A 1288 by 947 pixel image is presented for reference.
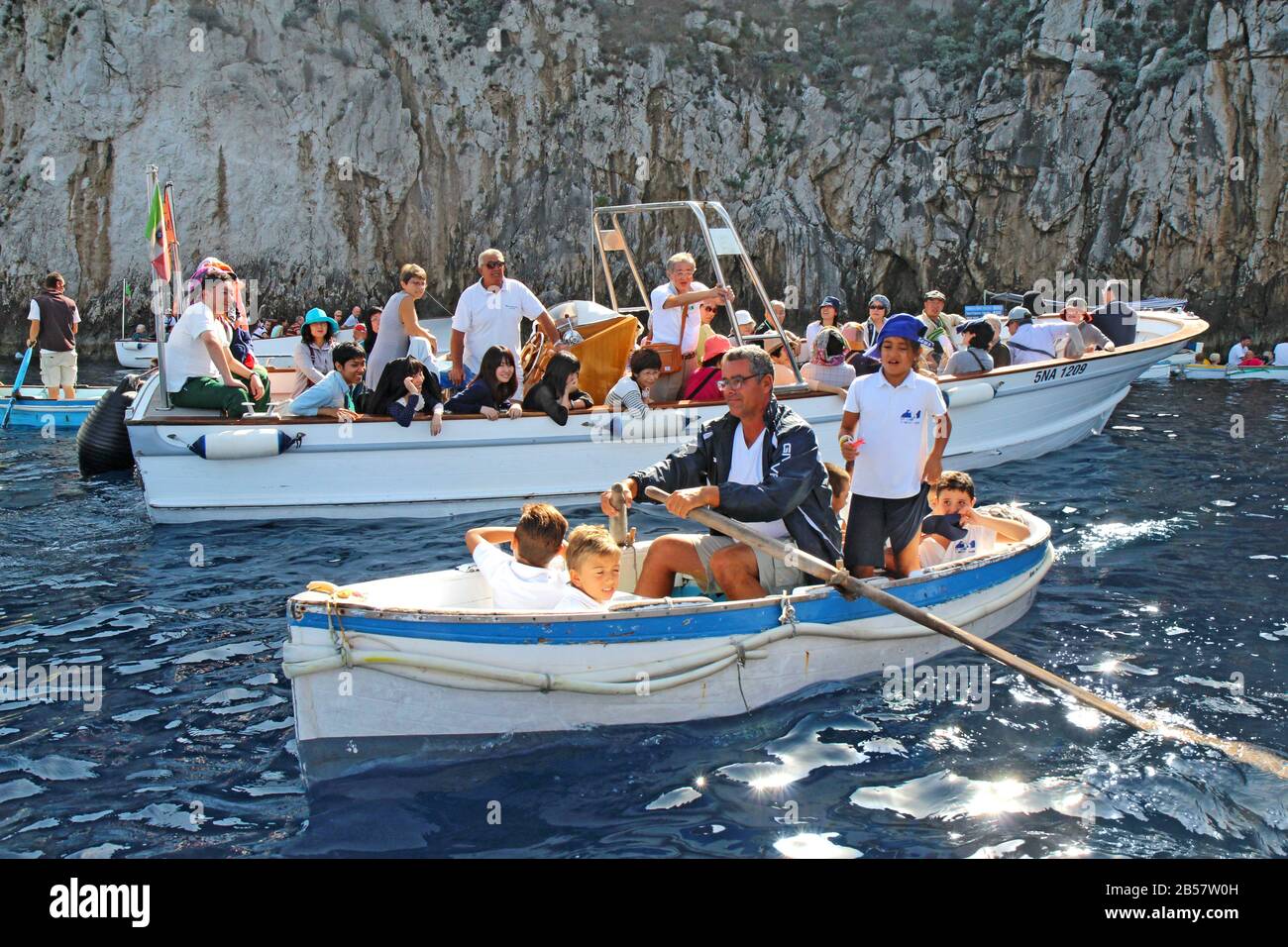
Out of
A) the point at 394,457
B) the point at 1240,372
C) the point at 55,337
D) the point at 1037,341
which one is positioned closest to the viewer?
the point at 394,457

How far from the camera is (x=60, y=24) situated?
→ 103ft

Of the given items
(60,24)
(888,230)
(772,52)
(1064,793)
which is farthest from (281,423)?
(60,24)

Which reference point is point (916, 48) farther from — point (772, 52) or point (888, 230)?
point (888, 230)

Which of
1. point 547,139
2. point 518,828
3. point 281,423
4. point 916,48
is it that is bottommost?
point 518,828

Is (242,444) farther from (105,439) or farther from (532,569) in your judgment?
(532,569)

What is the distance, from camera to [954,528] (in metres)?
7.84

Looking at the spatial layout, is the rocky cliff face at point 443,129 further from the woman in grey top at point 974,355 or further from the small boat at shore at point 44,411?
the woman in grey top at point 974,355

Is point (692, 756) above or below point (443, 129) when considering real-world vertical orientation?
below

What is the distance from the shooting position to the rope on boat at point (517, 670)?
5.45 m

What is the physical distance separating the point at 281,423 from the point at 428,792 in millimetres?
5858

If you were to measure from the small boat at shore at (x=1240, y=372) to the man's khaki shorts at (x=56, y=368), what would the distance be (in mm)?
18751

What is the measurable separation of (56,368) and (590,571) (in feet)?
46.4

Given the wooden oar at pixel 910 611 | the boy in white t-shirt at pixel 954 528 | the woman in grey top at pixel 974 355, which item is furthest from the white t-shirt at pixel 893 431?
the woman in grey top at pixel 974 355

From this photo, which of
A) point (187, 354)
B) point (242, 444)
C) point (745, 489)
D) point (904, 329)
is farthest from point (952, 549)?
point (187, 354)
